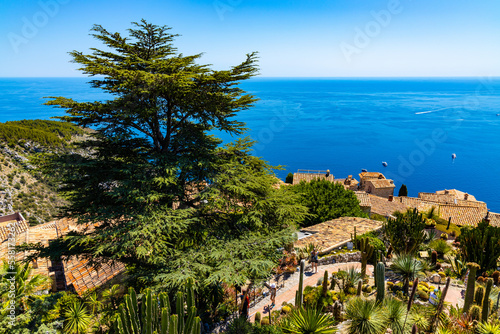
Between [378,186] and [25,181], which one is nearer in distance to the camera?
[25,181]

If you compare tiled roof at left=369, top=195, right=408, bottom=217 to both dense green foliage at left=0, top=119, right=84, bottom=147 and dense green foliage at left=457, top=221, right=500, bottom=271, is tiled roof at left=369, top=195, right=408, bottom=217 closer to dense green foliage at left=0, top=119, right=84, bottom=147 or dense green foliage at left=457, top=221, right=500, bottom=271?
dense green foliage at left=457, top=221, right=500, bottom=271

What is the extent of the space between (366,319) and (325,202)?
17106mm

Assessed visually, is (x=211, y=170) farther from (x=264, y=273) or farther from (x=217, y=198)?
(x=264, y=273)

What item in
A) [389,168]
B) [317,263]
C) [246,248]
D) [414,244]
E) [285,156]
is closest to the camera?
[246,248]

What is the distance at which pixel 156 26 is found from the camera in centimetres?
1202

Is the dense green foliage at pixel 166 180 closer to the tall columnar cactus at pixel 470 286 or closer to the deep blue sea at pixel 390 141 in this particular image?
the tall columnar cactus at pixel 470 286

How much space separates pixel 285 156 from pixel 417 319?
8969 cm

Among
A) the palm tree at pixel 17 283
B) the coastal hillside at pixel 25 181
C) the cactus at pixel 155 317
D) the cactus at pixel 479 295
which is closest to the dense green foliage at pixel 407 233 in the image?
the cactus at pixel 479 295

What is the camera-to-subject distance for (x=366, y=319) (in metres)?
9.30

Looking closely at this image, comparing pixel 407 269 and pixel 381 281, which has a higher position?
pixel 381 281

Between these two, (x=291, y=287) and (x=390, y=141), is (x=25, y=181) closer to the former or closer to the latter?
(x=291, y=287)

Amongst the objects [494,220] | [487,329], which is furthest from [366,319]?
[494,220]

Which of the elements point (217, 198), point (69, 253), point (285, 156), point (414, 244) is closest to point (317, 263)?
point (414, 244)

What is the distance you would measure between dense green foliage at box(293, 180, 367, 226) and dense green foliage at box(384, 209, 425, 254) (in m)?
9.61
